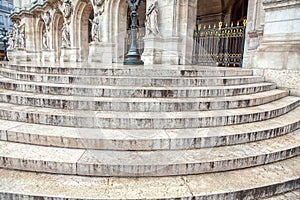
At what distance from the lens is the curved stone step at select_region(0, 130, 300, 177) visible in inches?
102

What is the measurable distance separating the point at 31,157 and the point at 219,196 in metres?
2.38

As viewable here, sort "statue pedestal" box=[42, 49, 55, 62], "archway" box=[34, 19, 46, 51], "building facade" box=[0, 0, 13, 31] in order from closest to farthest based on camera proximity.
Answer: "statue pedestal" box=[42, 49, 55, 62] < "archway" box=[34, 19, 46, 51] < "building facade" box=[0, 0, 13, 31]

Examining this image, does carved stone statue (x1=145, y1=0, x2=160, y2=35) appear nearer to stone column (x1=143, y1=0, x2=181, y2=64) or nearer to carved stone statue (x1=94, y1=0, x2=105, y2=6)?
stone column (x1=143, y1=0, x2=181, y2=64)

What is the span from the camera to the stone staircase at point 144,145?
2.44 meters

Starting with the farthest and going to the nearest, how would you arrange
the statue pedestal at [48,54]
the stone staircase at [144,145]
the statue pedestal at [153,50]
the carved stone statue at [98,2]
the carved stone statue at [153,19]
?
the statue pedestal at [48,54] → the carved stone statue at [98,2] → the statue pedestal at [153,50] → the carved stone statue at [153,19] → the stone staircase at [144,145]

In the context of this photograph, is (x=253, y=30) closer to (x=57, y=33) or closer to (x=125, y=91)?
(x=125, y=91)

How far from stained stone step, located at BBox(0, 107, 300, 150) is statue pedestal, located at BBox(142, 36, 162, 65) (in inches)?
285

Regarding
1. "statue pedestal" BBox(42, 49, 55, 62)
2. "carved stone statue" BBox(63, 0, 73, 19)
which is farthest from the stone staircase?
"statue pedestal" BBox(42, 49, 55, 62)

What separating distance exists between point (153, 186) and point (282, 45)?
590cm

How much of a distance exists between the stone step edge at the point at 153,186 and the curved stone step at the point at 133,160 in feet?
0.27

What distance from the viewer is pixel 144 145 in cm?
295

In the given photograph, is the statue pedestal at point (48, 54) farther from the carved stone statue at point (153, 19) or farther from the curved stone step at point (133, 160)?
the curved stone step at point (133, 160)

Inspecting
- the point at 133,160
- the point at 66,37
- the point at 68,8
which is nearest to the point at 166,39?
the point at 133,160

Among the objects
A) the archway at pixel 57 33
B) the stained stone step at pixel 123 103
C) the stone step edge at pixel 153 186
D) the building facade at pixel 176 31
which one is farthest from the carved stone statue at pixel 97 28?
the stone step edge at pixel 153 186
